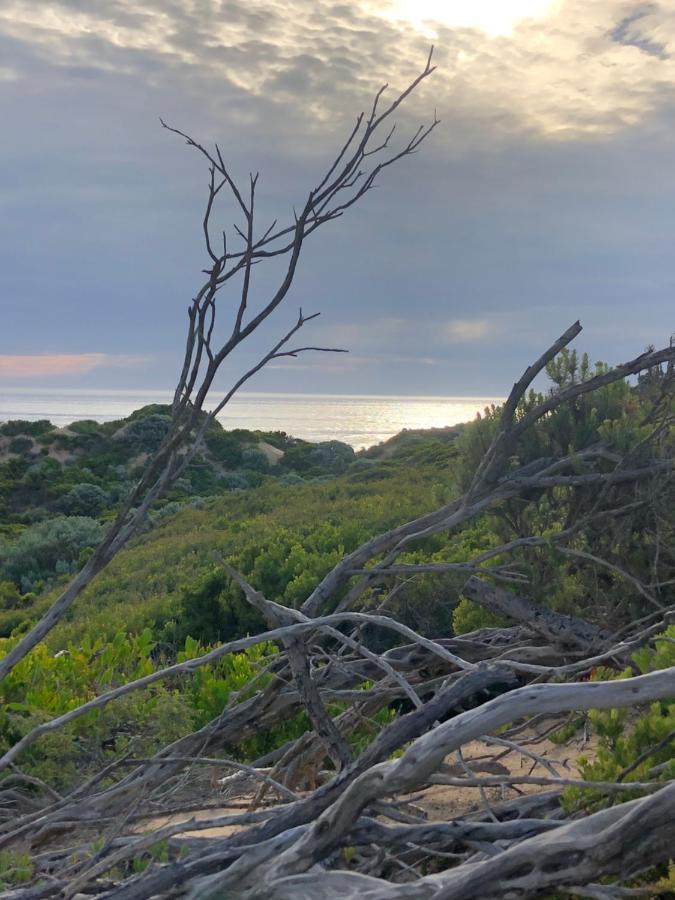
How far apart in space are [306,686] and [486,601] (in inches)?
89.9

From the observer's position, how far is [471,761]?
384 centimetres

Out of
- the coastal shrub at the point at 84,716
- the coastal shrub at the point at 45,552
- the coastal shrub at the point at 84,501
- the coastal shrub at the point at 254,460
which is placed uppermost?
the coastal shrub at the point at 254,460

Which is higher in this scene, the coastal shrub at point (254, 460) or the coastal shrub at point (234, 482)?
the coastal shrub at point (254, 460)

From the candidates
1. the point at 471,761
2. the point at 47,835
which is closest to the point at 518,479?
the point at 471,761

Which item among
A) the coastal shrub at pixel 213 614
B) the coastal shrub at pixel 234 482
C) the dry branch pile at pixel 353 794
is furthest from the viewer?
the coastal shrub at pixel 234 482

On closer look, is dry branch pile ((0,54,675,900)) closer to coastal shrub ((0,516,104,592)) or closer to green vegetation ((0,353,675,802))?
green vegetation ((0,353,675,802))

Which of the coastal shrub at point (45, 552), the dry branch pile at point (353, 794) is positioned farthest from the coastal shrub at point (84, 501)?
the dry branch pile at point (353, 794)

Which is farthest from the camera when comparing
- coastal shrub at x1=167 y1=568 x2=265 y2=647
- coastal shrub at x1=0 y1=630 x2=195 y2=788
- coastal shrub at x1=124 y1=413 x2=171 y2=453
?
coastal shrub at x1=124 y1=413 x2=171 y2=453

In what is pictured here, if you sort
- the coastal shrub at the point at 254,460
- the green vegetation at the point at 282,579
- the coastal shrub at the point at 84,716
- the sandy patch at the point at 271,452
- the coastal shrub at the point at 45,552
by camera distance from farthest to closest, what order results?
the sandy patch at the point at 271,452
the coastal shrub at the point at 254,460
the coastal shrub at the point at 45,552
the green vegetation at the point at 282,579
the coastal shrub at the point at 84,716

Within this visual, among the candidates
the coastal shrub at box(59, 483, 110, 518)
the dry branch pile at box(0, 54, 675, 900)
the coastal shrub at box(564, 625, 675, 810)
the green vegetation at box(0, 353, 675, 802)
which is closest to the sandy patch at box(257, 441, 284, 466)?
the coastal shrub at box(59, 483, 110, 518)

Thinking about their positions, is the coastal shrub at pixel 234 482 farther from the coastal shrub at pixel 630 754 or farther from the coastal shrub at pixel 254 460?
the coastal shrub at pixel 630 754

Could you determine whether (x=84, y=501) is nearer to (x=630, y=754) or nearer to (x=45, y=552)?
(x=45, y=552)

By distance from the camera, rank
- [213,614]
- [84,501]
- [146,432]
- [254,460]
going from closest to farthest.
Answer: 1. [213,614]
2. [84,501]
3. [254,460]
4. [146,432]

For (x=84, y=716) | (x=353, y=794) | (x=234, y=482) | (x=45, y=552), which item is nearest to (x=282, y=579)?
(x=84, y=716)
